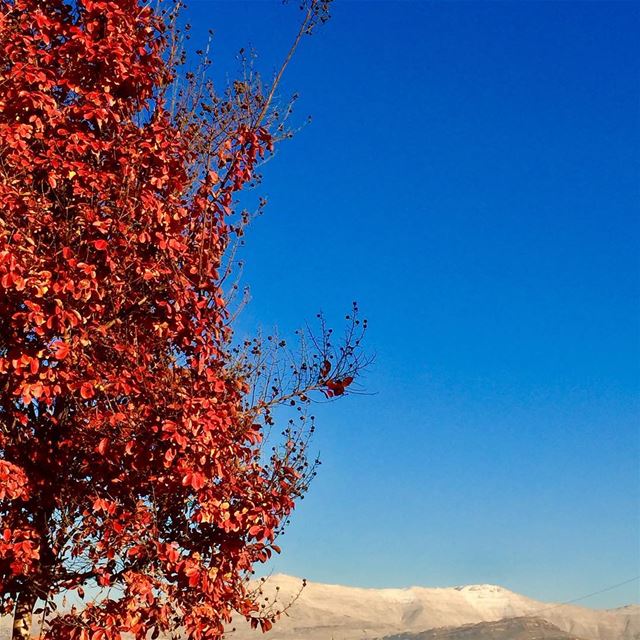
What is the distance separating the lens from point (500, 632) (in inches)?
5866

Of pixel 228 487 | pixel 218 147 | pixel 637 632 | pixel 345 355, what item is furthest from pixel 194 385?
pixel 637 632

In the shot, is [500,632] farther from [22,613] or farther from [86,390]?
[86,390]

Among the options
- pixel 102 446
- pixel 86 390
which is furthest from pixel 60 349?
pixel 102 446

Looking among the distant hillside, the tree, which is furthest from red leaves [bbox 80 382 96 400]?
the distant hillside

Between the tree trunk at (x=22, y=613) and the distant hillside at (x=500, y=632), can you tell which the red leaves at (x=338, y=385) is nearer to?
the tree trunk at (x=22, y=613)

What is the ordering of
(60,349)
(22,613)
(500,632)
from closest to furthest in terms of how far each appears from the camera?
(60,349), (22,613), (500,632)

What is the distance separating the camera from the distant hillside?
142 meters

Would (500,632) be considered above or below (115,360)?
above

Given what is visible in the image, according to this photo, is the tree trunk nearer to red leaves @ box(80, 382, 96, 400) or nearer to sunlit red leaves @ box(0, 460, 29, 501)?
sunlit red leaves @ box(0, 460, 29, 501)

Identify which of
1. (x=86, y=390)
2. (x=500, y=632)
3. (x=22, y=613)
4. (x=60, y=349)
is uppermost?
(x=500, y=632)

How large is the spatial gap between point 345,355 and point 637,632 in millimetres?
193722

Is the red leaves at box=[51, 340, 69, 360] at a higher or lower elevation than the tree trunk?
higher

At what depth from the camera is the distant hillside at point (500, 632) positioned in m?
142

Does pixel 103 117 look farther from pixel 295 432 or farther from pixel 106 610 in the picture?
pixel 106 610
